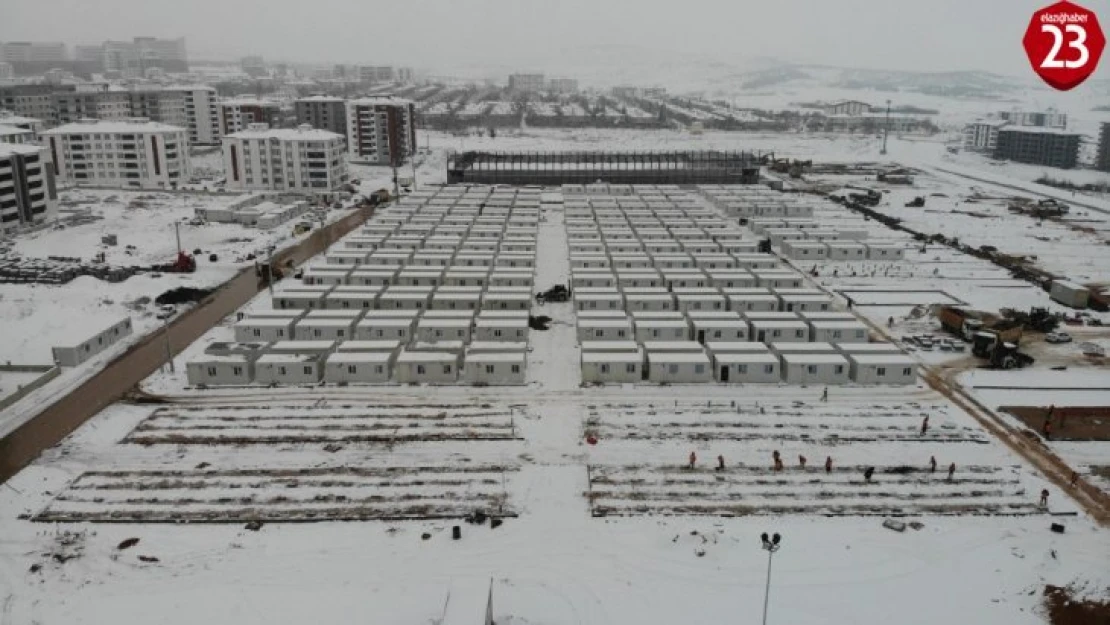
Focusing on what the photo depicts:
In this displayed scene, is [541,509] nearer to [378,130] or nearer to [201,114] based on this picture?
[378,130]

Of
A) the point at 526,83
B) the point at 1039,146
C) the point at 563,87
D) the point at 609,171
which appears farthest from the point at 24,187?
the point at 526,83

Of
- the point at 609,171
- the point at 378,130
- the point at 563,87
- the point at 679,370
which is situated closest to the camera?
the point at 679,370

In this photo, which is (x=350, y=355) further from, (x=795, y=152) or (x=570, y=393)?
(x=795, y=152)

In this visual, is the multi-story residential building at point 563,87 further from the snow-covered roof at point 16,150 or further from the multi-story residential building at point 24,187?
the snow-covered roof at point 16,150

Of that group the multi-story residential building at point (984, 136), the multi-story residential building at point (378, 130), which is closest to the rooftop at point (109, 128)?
the multi-story residential building at point (378, 130)

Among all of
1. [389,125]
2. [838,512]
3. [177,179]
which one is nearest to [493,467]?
[838,512]
